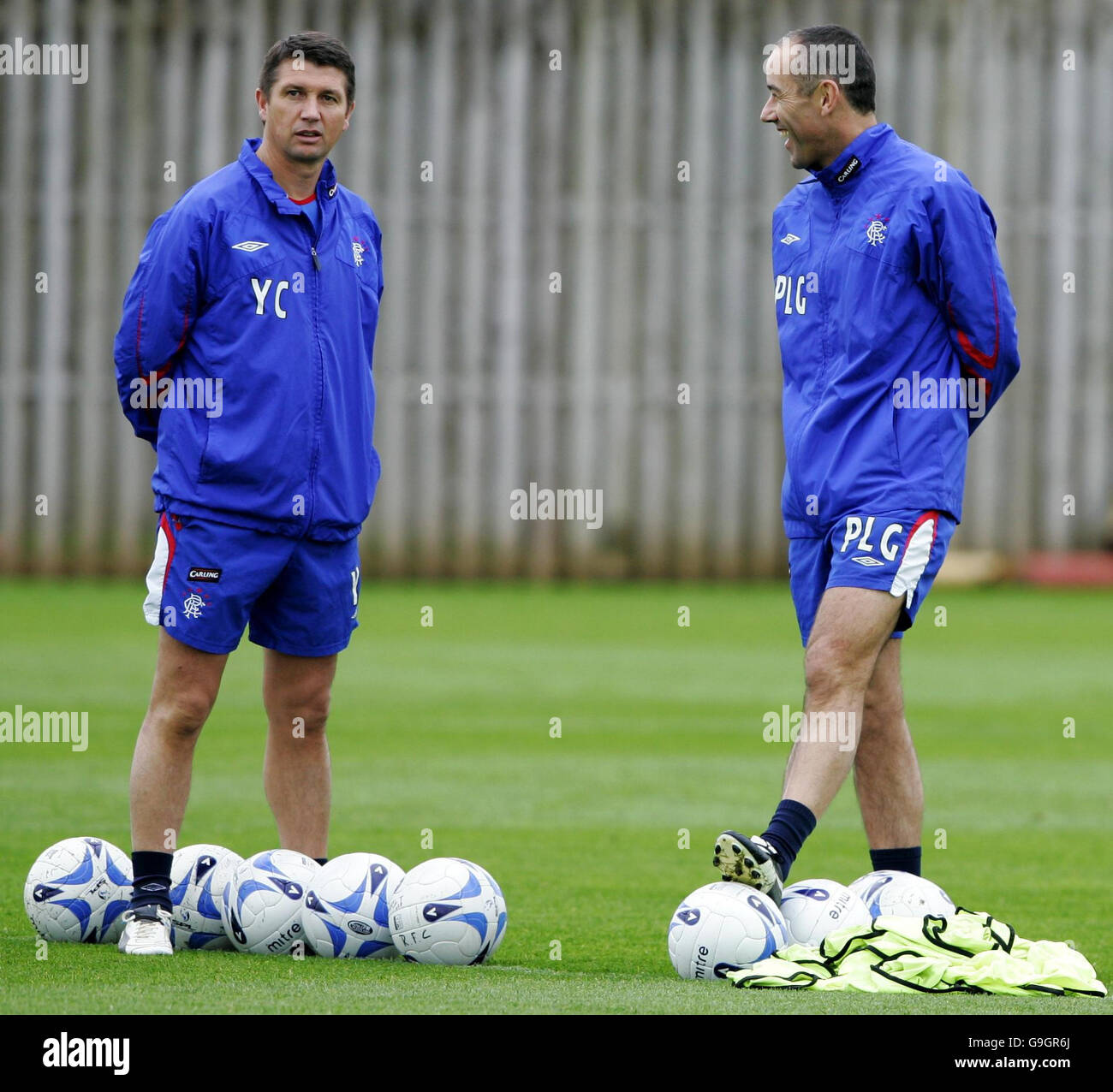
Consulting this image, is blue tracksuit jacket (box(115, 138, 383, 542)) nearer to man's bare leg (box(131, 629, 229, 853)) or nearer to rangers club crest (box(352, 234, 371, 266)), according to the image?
rangers club crest (box(352, 234, 371, 266))

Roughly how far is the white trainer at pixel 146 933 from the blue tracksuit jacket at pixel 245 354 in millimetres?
1122

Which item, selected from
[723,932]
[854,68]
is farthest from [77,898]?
[854,68]

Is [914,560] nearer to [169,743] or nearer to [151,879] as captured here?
[169,743]

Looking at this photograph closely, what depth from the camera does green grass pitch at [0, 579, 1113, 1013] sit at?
4.85 m

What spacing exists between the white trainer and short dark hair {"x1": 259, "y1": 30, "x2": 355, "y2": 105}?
2367mm

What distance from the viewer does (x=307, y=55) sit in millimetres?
5586

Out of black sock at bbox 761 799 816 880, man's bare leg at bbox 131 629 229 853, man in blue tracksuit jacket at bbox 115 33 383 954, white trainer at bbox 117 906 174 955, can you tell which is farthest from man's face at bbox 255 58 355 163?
black sock at bbox 761 799 816 880

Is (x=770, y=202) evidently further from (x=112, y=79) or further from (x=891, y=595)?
(x=891, y=595)

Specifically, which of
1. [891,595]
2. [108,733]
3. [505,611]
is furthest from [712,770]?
[505,611]

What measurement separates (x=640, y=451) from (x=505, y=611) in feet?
12.2

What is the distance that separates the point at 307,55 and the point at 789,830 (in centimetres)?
260

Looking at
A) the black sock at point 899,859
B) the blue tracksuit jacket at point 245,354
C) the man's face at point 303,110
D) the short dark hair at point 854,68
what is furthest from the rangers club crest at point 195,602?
the short dark hair at point 854,68

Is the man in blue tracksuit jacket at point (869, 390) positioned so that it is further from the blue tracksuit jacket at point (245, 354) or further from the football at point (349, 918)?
the blue tracksuit jacket at point (245, 354)

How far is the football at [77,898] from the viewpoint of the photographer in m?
5.47
